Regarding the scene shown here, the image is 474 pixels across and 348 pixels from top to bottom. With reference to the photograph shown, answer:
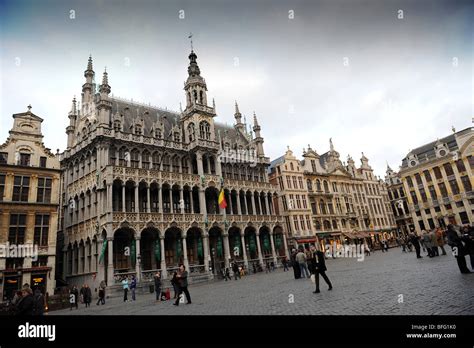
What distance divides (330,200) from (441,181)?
2374 cm

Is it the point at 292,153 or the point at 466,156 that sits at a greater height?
the point at 292,153

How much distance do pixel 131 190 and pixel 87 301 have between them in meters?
14.6

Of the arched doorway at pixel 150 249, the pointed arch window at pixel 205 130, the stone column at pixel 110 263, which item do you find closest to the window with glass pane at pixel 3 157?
the stone column at pixel 110 263

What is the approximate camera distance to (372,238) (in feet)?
205

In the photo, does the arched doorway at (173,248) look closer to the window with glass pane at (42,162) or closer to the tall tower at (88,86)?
the window with glass pane at (42,162)

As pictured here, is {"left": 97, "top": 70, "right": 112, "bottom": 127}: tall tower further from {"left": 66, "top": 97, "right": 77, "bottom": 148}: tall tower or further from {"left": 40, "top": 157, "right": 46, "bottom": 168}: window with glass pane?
{"left": 66, "top": 97, "right": 77, "bottom": 148}: tall tower

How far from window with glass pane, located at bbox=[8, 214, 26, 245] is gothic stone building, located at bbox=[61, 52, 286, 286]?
5890 mm

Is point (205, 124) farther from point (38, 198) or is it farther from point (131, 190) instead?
point (38, 198)

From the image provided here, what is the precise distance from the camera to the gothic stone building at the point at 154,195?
3050 cm

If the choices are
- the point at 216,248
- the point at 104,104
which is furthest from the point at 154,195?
the point at 104,104

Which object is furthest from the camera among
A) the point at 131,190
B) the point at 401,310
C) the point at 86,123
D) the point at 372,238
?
the point at 372,238

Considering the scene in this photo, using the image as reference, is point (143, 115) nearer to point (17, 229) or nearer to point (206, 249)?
point (206, 249)

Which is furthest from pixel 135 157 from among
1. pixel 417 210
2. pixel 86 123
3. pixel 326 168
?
pixel 417 210

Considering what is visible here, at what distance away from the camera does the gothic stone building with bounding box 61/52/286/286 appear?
100ft
